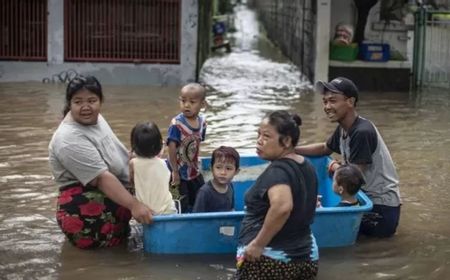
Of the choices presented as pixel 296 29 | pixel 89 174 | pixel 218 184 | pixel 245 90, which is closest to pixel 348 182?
pixel 218 184

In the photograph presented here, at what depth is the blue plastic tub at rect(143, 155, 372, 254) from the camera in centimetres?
541

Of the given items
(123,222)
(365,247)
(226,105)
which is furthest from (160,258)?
(226,105)

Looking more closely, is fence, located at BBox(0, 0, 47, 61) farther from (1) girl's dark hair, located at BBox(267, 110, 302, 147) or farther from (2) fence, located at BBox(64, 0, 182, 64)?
(1) girl's dark hair, located at BBox(267, 110, 302, 147)

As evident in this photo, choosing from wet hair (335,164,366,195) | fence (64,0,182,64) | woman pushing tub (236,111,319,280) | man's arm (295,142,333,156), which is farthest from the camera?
fence (64,0,182,64)

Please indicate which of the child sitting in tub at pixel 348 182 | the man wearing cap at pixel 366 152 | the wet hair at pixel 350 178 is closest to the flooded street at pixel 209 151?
the man wearing cap at pixel 366 152

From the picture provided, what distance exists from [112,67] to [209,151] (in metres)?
8.37

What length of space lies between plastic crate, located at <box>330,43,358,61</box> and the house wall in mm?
3190

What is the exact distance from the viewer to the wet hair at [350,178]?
5.84 m

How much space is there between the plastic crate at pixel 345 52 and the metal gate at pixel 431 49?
1485 millimetres

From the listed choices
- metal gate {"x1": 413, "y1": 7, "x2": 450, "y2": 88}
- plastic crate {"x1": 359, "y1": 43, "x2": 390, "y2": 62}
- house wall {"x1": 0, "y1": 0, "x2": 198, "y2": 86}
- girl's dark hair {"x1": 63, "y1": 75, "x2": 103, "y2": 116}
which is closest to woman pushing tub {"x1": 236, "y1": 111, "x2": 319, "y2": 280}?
girl's dark hair {"x1": 63, "y1": 75, "x2": 103, "y2": 116}

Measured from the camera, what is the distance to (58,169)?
565 centimetres

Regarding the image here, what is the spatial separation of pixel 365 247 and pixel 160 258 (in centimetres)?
162

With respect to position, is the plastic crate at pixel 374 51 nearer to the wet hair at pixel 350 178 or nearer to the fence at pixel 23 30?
the fence at pixel 23 30

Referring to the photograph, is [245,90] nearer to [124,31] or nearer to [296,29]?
[124,31]
